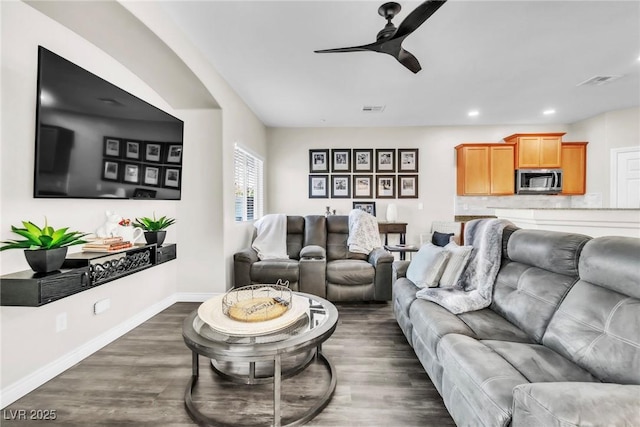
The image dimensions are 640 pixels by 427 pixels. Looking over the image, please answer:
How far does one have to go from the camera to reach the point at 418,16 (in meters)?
1.74

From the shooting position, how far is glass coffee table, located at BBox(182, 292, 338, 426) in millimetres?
1403

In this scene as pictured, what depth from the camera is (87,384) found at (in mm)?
1882

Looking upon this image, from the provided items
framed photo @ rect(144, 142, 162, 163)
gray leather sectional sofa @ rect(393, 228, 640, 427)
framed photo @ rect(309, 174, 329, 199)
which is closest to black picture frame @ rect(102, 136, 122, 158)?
framed photo @ rect(144, 142, 162, 163)

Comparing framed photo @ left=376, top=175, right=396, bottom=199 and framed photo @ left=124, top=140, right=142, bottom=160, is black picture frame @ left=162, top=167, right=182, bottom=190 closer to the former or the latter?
framed photo @ left=124, top=140, right=142, bottom=160

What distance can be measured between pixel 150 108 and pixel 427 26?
2.59 m

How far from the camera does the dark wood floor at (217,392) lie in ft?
5.21

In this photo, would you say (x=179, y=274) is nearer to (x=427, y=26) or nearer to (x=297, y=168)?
(x=297, y=168)

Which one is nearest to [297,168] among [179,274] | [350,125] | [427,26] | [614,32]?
[350,125]

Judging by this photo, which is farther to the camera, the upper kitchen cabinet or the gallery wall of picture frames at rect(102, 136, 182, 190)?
the upper kitchen cabinet

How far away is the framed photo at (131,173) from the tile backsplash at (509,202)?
16.9ft

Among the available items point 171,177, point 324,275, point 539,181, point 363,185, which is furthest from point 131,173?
point 539,181

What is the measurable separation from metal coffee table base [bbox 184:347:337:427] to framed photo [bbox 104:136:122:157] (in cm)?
168

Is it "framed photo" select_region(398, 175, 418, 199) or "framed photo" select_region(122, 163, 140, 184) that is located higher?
"framed photo" select_region(398, 175, 418, 199)

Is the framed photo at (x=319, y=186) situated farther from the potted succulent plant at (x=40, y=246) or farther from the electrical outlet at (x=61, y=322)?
the potted succulent plant at (x=40, y=246)
